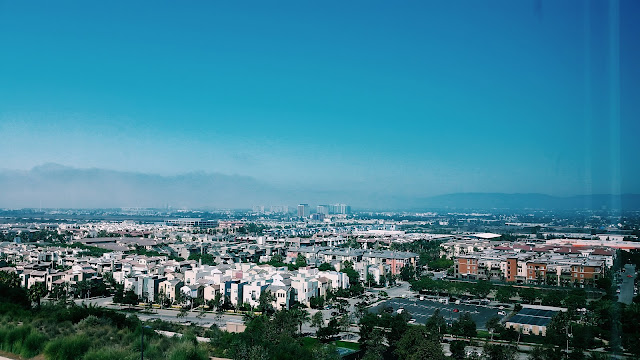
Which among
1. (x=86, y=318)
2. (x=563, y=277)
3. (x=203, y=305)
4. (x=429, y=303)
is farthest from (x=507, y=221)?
(x=86, y=318)

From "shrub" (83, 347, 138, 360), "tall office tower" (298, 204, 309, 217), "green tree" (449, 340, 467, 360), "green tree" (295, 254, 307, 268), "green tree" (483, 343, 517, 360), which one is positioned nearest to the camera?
"shrub" (83, 347, 138, 360)

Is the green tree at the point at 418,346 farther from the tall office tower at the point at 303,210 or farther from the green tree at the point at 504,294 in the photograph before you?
the tall office tower at the point at 303,210

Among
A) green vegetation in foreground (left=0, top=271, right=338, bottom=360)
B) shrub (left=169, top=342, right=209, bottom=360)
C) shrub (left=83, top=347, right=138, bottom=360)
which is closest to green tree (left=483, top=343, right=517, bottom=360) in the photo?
green vegetation in foreground (left=0, top=271, right=338, bottom=360)

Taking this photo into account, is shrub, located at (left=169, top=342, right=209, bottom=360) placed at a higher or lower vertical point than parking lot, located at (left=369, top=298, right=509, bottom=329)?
higher

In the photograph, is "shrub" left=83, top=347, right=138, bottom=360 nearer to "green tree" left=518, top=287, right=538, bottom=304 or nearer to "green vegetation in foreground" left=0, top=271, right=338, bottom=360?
"green vegetation in foreground" left=0, top=271, right=338, bottom=360

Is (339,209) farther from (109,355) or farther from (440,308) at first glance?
(109,355)

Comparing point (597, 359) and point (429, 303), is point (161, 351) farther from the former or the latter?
point (429, 303)

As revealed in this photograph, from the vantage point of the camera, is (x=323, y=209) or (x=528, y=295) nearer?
(x=528, y=295)

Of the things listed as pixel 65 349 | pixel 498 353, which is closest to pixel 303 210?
pixel 498 353

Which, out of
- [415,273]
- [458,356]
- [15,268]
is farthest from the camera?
[415,273]
